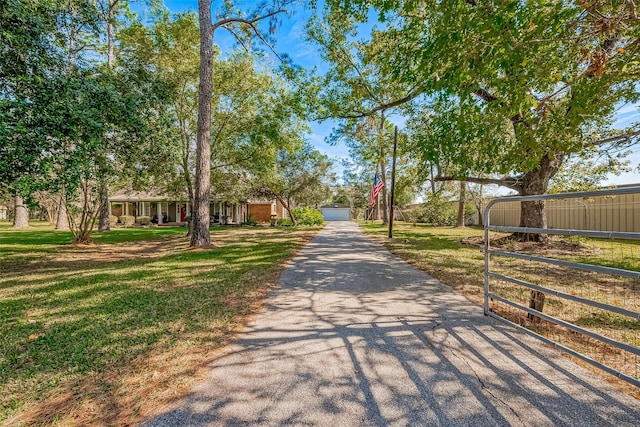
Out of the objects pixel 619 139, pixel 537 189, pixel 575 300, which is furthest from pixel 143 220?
pixel 619 139

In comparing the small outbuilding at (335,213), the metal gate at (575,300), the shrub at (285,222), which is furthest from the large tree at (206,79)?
the small outbuilding at (335,213)

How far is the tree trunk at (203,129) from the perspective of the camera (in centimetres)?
901

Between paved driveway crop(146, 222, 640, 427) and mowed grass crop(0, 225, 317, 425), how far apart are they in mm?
371

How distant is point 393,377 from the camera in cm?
227

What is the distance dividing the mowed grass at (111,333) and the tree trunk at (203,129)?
3026mm

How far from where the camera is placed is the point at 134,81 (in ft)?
23.4

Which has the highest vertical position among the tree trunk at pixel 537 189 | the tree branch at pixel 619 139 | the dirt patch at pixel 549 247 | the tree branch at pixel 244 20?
the tree branch at pixel 244 20

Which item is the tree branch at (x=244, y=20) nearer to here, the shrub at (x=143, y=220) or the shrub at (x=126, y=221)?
the shrub at (x=126, y=221)

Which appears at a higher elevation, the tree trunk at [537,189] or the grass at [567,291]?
the tree trunk at [537,189]

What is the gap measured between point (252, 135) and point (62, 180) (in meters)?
8.57

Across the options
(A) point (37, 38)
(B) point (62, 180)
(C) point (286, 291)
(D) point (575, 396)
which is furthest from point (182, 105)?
(D) point (575, 396)

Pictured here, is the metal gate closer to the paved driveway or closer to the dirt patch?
the paved driveway

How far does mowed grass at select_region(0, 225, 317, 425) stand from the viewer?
1994 mm

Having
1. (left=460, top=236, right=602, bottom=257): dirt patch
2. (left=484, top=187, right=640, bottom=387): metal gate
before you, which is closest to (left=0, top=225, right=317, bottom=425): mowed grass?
(left=484, top=187, right=640, bottom=387): metal gate
